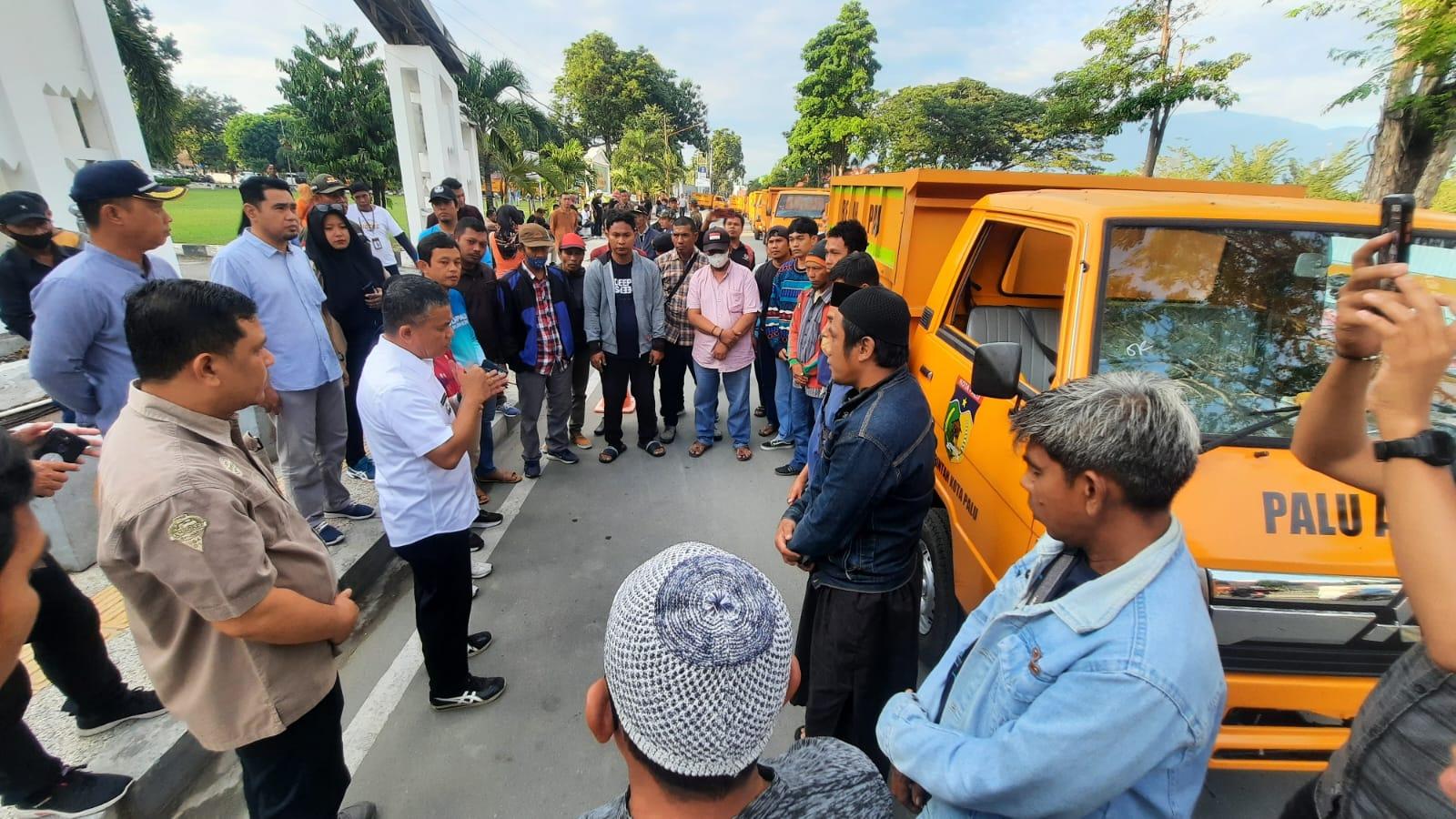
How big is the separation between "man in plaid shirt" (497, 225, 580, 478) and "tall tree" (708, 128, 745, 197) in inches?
2824

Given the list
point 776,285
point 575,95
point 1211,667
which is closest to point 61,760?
point 1211,667

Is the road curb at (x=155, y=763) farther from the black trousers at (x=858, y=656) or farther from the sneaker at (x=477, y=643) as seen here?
the black trousers at (x=858, y=656)

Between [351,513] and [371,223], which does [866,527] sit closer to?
[351,513]

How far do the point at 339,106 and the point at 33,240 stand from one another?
22.5 m

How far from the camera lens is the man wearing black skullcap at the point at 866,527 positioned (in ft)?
6.23

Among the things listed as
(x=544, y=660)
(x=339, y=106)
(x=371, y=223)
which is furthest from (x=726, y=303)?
(x=339, y=106)

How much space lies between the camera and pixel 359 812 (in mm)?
2174

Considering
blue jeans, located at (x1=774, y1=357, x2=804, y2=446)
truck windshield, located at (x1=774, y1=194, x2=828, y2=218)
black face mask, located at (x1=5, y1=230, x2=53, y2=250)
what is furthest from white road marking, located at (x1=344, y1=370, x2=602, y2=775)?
truck windshield, located at (x1=774, y1=194, x2=828, y2=218)

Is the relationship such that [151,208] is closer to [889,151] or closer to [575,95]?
[889,151]

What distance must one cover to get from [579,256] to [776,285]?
5.40 ft

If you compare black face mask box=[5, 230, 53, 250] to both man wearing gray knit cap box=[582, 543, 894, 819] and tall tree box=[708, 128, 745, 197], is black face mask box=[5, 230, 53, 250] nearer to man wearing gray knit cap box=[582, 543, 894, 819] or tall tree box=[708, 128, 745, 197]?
man wearing gray knit cap box=[582, 543, 894, 819]

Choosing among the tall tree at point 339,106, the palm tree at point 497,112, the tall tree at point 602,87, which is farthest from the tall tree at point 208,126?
the palm tree at point 497,112

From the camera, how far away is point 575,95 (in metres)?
48.0

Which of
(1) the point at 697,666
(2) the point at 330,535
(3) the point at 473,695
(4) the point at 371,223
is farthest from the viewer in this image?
(4) the point at 371,223
